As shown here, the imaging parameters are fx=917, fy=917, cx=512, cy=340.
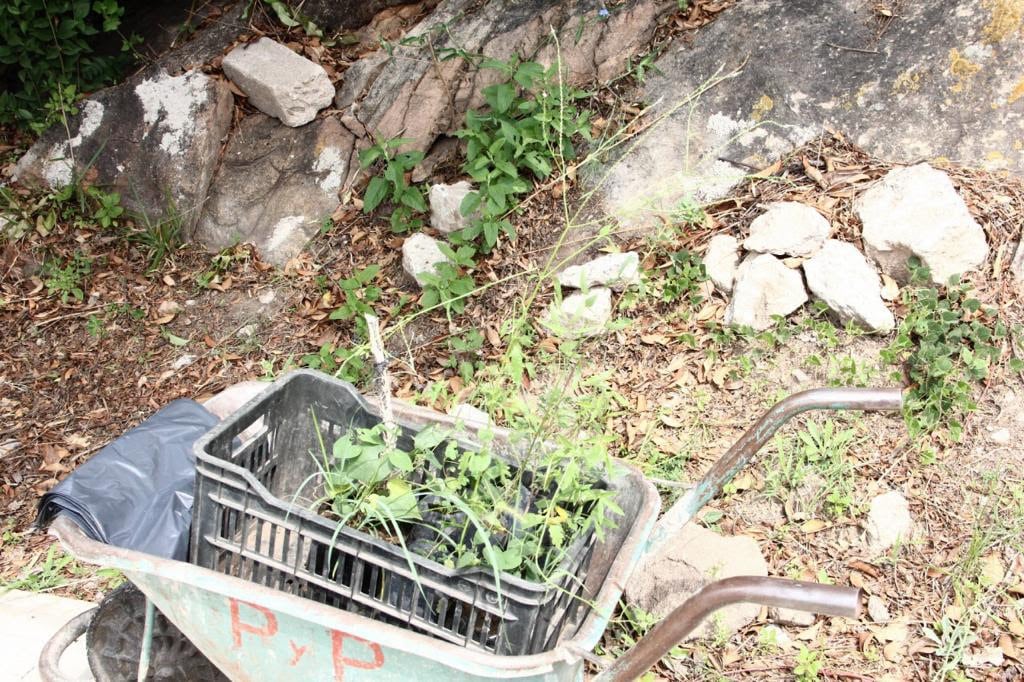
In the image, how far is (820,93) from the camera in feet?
13.4

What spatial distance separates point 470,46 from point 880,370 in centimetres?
255

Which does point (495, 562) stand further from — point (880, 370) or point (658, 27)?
point (658, 27)

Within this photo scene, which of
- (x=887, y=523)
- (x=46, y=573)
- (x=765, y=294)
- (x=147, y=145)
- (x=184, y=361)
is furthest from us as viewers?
(x=147, y=145)

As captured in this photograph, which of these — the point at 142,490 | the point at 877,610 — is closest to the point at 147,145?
the point at 142,490

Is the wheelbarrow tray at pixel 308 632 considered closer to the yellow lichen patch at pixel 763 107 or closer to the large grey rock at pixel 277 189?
the yellow lichen patch at pixel 763 107

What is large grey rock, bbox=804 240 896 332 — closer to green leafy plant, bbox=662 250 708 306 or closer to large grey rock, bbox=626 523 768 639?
green leafy plant, bbox=662 250 708 306

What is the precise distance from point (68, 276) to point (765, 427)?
3.91 metres

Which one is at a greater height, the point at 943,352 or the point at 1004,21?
the point at 1004,21

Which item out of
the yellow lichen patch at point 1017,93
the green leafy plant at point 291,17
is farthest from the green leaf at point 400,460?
the green leafy plant at point 291,17

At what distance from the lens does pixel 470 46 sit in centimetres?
462

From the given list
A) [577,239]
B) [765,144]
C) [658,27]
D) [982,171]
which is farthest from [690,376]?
[658,27]

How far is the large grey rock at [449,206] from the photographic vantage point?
431cm

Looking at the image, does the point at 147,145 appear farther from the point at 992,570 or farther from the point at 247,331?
the point at 992,570

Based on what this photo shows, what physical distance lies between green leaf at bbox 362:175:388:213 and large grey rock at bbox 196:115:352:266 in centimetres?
36
